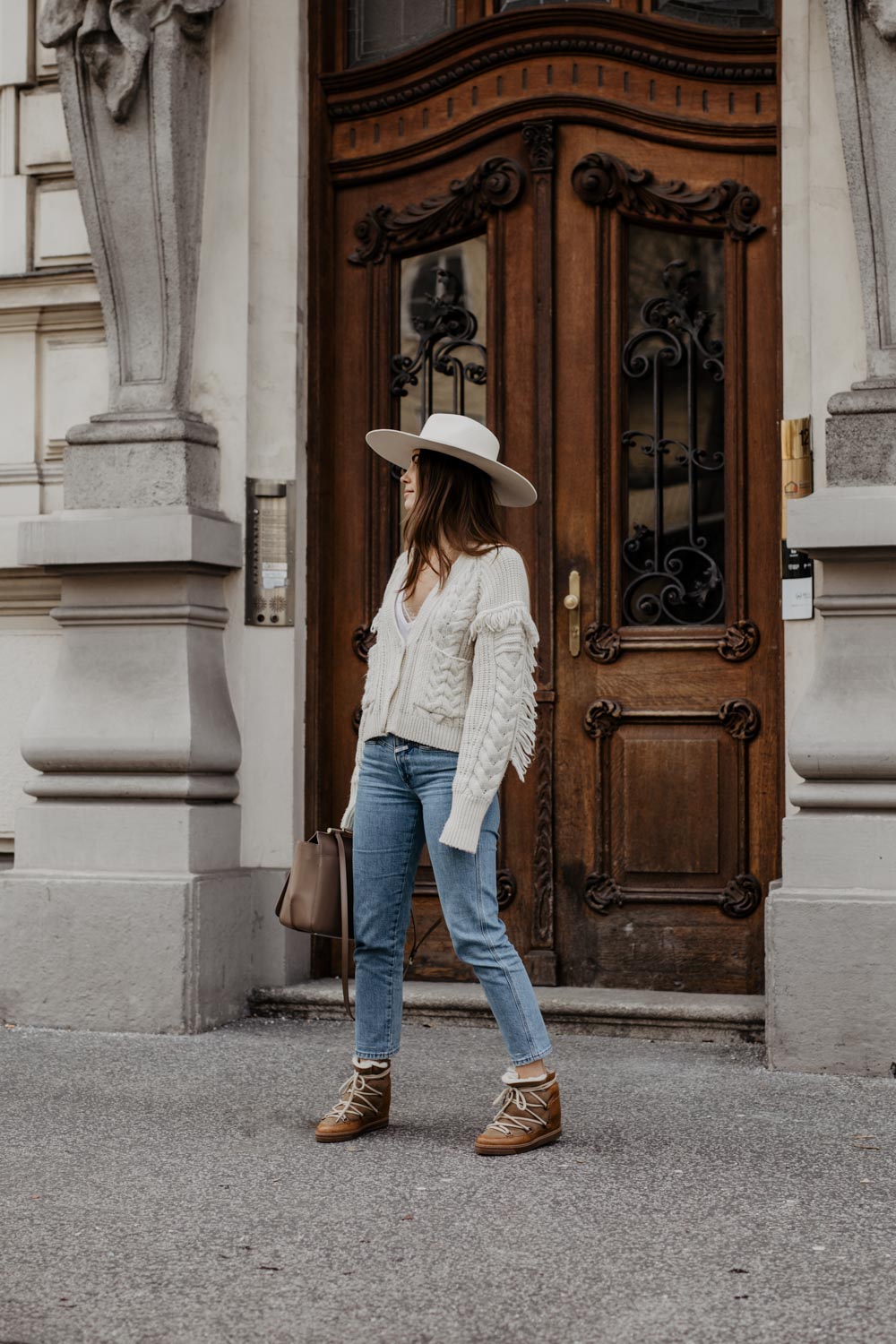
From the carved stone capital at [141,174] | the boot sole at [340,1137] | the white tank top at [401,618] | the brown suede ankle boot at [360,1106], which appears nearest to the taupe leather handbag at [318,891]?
the brown suede ankle boot at [360,1106]

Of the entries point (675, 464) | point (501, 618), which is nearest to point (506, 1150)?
point (501, 618)

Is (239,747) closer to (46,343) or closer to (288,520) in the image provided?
(288,520)

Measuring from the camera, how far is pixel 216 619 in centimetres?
664

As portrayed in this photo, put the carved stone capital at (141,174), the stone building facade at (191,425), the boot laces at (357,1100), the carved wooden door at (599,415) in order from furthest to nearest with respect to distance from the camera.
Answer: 1. the carved stone capital at (141,174)
2. the carved wooden door at (599,415)
3. the stone building facade at (191,425)
4. the boot laces at (357,1100)

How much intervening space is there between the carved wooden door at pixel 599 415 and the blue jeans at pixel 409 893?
1.87 m

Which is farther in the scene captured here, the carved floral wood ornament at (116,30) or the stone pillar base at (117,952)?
the carved floral wood ornament at (116,30)

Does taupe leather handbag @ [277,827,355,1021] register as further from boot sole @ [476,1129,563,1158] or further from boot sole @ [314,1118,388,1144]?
boot sole @ [476,1129,563,1158]

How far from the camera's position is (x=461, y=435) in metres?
4.64

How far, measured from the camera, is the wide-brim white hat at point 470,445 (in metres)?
4.62

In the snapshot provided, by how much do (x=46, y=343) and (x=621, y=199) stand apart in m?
2.33

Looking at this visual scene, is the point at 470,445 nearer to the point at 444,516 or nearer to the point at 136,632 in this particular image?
the point at 444,516

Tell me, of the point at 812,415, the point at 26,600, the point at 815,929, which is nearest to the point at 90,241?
the point at 26,600

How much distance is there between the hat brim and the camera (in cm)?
462

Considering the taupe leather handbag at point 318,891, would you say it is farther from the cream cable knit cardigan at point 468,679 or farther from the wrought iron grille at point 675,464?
the wrought iron grille at point 675,464
